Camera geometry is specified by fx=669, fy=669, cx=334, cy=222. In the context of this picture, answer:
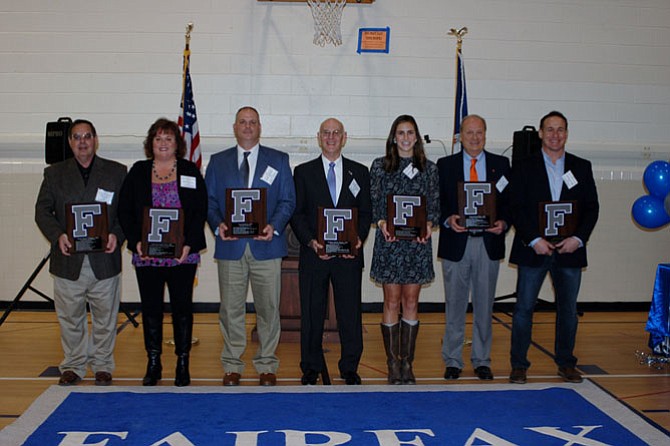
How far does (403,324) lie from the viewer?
459 centimetres

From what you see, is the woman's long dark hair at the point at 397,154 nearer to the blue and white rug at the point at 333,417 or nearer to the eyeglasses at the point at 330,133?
the eyeglasses at the point at 330,133

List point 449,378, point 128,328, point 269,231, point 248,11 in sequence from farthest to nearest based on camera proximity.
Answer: point 248,11 < point 128,328 < point 449,378 < point 269,231

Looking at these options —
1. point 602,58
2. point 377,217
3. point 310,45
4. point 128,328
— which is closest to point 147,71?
point 310,45

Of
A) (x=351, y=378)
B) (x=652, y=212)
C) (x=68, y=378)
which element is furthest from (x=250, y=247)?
(x=652, y=212)

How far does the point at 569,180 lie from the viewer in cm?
459

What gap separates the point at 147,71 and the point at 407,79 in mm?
2751

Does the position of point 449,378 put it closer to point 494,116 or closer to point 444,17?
point 494,116

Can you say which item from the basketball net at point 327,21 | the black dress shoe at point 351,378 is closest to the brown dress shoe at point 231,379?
the black dress shoe at point 351,378

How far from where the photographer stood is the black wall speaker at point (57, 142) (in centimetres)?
576

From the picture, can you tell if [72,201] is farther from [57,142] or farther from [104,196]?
[57,142]

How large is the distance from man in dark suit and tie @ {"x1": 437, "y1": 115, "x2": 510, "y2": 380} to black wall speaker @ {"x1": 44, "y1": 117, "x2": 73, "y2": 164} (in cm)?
326

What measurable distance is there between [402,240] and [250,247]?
102cm

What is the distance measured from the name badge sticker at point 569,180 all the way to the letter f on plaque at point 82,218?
10.4 feet

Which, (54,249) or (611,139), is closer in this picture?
(54,249)
